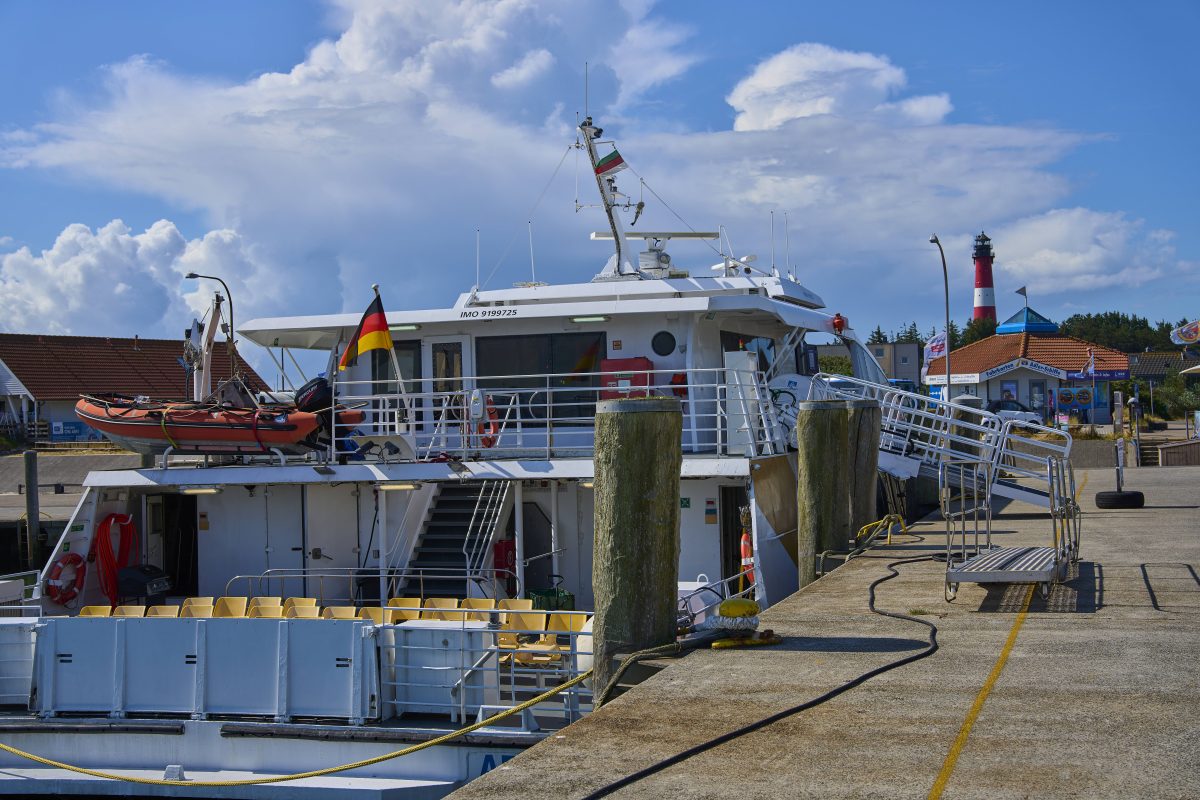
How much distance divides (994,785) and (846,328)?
1329 cm

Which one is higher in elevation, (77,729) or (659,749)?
(659,749)

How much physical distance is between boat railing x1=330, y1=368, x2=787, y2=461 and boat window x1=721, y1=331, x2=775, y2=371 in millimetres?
603

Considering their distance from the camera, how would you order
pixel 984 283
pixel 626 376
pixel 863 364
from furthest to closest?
pixel 984 283 < pixel 863 364 < pixel 626 376

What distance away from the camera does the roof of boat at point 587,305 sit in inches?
614

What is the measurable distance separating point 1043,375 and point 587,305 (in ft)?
158

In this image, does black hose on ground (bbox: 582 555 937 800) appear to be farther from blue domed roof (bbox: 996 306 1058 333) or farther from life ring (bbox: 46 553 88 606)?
blue domed roof (bbox: 996 306 1058 333)

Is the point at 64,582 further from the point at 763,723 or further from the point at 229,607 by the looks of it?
the point at 763,723

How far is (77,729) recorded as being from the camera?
1116 cm

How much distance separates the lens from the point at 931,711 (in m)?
6.95

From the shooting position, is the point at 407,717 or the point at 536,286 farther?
the point at 536,286

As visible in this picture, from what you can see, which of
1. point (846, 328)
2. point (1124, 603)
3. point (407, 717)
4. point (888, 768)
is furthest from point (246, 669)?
point (846, 328)

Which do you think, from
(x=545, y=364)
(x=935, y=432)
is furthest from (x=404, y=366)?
(x=935, y=432)

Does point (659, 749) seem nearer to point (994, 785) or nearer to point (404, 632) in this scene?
point (994, 785)

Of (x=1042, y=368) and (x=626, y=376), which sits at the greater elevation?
(x=1042, y=368)
